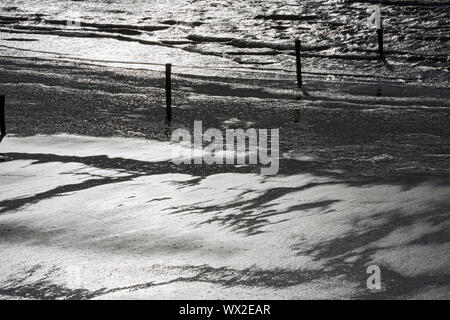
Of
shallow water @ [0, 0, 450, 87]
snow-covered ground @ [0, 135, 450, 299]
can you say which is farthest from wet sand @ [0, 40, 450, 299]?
shallow water @ [0, 0, 450, 87]

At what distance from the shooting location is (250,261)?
25.0 ft

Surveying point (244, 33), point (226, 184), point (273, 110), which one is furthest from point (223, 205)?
point (244, 33)

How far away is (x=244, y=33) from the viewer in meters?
28.3

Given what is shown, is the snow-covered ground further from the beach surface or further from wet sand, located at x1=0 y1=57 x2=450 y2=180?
wet sand, located at x1=0 y1=57 x2=450 y2=180

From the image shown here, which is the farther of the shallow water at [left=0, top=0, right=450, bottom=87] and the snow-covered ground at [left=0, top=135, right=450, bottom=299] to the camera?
the shallow water at [left=0, top=0, right=450, bottom=87]

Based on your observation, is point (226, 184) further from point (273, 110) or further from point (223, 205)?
point (273, 110)

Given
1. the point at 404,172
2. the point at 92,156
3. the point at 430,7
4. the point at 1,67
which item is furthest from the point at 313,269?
the point at 430,7

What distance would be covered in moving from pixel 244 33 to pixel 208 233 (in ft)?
67.6

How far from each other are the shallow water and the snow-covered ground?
37.0 feet

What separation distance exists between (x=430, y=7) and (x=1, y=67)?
53.2 feet

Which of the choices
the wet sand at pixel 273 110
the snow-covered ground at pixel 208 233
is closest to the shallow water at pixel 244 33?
the wet sand at pixel 273 110

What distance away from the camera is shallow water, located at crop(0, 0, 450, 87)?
77.9ft

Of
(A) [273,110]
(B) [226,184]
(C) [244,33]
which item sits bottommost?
(B) [226,184]
